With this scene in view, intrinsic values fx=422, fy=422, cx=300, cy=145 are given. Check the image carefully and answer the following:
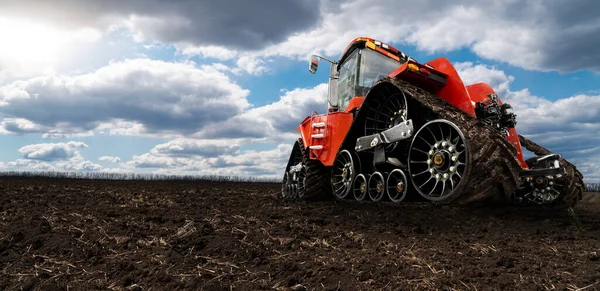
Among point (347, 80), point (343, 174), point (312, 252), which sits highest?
point (347, 80)

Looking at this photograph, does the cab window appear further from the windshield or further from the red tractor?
the windshield

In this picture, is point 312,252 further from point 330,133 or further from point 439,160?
point 330,133

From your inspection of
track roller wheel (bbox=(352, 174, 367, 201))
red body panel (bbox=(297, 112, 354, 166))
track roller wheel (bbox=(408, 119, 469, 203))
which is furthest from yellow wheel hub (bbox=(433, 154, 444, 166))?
red body panel (bbox=(297, 112, 354, 166))

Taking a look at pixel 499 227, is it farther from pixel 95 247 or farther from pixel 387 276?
pixel 95 247

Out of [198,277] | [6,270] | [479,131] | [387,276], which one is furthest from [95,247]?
[479,131]

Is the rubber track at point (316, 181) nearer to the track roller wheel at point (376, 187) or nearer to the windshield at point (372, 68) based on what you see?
the track roller wheel at point (376, 187)

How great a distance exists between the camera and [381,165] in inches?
303

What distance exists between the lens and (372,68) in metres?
8.67

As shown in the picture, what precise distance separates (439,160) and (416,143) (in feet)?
2.06

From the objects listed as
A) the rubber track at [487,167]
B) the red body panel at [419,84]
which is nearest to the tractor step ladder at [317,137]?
the red body panel at [419,84]

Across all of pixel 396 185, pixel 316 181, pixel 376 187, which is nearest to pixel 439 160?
pixel 396 185

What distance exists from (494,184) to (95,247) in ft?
15.7

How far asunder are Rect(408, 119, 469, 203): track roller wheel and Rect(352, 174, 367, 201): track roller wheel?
1.61 m

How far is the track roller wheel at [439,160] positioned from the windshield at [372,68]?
8.39 ft
